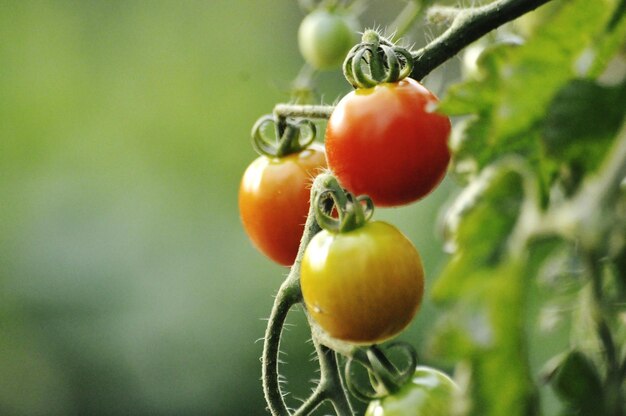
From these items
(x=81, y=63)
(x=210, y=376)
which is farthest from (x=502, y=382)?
(x=81, y=63)

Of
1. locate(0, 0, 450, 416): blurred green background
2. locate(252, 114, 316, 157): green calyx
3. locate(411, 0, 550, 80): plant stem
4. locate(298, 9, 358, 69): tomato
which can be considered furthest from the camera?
locate(0, 0, 450, 416): blurred green background

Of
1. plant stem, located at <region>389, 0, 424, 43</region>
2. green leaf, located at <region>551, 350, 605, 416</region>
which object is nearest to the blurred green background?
plant stem, located at <region>389, 0, 424, 43</region>

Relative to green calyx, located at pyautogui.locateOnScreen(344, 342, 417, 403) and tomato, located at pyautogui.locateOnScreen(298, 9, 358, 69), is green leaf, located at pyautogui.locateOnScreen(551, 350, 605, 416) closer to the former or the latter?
green calyx, located at pyautogui.locateOnScreen(344, 342, 417, 403)

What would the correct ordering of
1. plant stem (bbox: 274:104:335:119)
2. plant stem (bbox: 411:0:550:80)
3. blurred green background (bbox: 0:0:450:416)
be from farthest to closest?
blurred green background (bbox: 0:0:450:416) < plant stem (bbox: 274:104:335:119) < plant stem (bbox: 411:0:550:80)

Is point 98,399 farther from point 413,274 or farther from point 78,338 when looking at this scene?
point 413,274

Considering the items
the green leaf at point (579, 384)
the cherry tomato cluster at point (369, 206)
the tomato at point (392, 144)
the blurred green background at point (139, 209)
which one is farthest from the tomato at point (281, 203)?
the blurred green background at point (139, 209)

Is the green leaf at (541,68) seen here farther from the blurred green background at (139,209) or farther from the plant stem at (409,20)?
the blurred green background at (139,209)

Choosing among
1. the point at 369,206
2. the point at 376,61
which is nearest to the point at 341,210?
the point at 369,206
